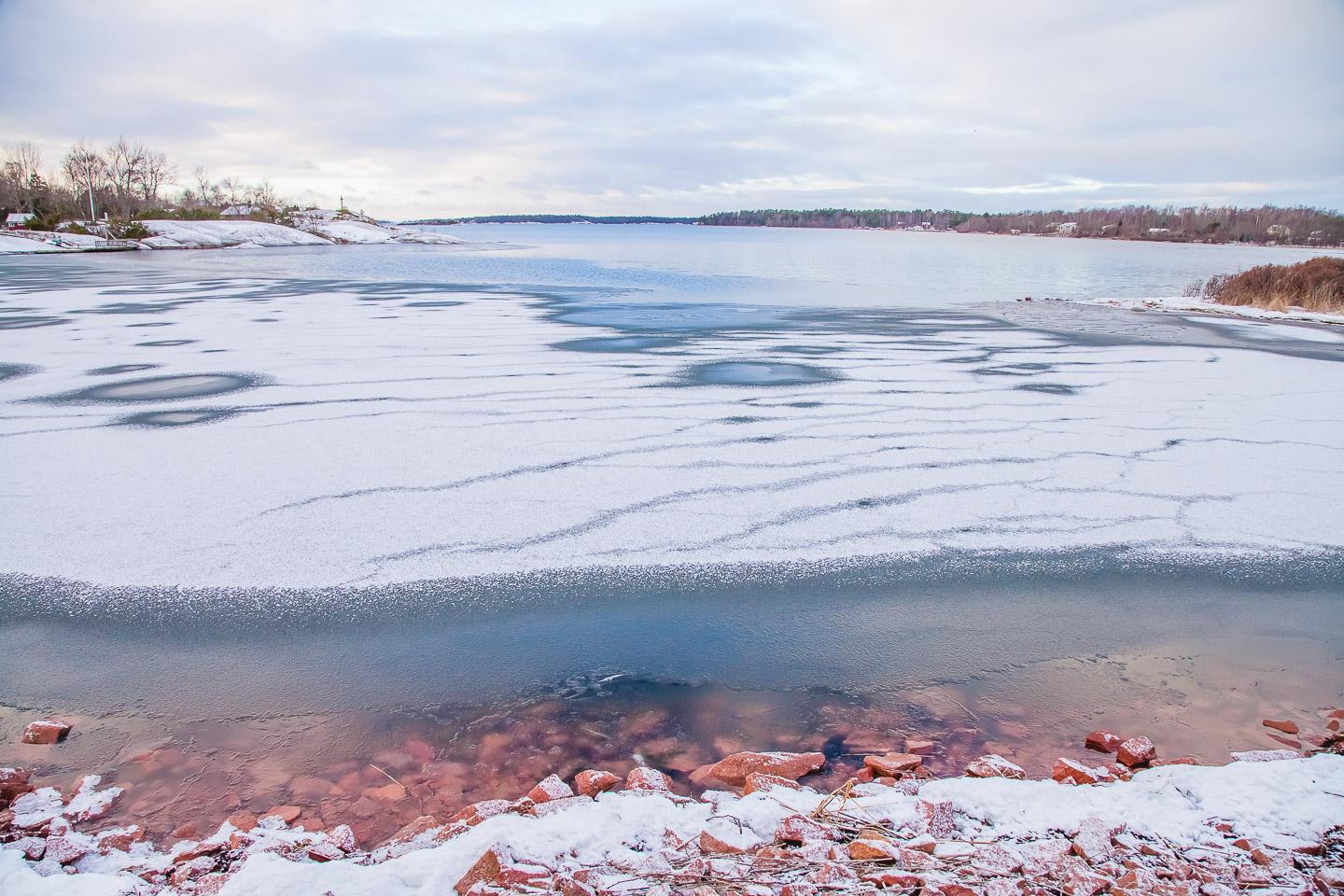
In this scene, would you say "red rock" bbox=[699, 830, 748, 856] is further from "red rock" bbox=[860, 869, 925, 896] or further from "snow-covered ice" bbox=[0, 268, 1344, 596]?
"snow-covered ice" bbox=[0, 268, 1344, 596]

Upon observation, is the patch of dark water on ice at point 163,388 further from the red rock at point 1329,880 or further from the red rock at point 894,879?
the red rock at point 1329,880

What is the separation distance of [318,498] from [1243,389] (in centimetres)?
891

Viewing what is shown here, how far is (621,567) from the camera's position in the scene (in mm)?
3889

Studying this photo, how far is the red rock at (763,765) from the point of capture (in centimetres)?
244

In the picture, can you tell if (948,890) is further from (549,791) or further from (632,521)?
(632,521)

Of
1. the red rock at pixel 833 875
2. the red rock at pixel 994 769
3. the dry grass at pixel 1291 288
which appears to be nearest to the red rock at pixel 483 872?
the red rock at pixel 833 875

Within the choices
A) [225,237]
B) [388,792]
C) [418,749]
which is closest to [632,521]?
[418,749]

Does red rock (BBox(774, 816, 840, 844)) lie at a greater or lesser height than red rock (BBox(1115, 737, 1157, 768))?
greater

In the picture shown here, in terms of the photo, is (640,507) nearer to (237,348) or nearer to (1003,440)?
(1003,440)

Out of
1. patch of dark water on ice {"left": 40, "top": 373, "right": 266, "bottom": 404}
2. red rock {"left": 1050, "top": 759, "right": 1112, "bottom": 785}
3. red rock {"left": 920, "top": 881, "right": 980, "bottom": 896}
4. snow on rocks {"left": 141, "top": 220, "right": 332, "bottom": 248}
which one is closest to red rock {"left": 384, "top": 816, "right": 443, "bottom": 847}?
red rock {"left": 920, "top": 881, "right": 980, "bottom": 896}

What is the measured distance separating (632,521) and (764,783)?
2.21 m

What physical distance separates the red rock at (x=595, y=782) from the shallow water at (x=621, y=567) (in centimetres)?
16

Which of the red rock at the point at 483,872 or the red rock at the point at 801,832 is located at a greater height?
the red rock at the point at 483,872

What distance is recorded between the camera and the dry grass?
17.7 meters
